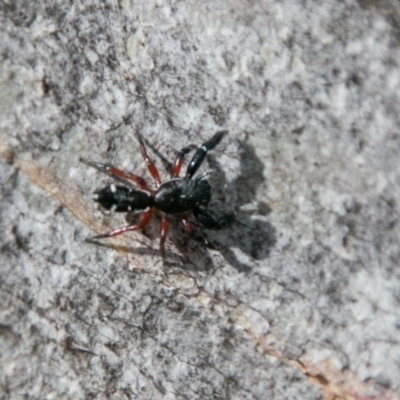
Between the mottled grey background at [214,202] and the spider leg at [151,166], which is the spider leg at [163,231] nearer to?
the mottled grey background at [214,202]

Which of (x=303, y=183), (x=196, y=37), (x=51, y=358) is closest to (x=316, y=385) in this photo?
(x=303, y=183)

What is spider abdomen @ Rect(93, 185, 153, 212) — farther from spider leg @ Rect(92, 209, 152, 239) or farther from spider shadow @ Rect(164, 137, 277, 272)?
spider shadow @ Rect(164, 137, 277, 272)

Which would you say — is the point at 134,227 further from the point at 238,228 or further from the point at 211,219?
the point at 238,228

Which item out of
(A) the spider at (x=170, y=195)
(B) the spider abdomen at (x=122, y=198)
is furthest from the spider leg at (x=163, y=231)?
(B) the spider abdomen at (x=122, y=198)

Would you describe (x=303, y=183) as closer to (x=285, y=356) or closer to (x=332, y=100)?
(x=332, y=100)

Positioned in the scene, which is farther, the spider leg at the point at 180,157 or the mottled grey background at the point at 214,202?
the spider leg at the point at 180,157

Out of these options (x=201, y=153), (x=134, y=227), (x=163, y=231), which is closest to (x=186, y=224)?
(x=163, y=231)

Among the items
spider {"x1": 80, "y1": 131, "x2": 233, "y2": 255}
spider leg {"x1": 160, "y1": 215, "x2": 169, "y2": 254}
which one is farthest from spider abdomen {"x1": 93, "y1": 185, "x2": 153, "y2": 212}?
spider leg {"x1": 160, "y1": 215, "x2": 169, "y2": 254}
